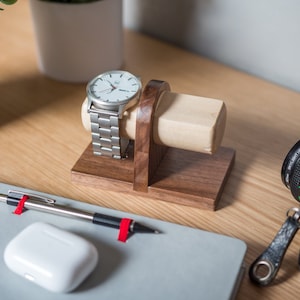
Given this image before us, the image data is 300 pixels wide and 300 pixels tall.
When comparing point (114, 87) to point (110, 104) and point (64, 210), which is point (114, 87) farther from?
point (64, 210)

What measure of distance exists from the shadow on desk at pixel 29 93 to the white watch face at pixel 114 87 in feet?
0.64

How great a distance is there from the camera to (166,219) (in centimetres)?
62

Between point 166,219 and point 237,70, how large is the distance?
1.19 feet

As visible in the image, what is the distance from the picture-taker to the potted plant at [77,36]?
78cm

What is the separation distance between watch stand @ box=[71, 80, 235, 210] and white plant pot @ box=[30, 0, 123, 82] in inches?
7.4

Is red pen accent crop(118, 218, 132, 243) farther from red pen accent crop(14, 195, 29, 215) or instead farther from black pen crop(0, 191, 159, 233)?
red pen accent crop(14, 195, 29, 215)

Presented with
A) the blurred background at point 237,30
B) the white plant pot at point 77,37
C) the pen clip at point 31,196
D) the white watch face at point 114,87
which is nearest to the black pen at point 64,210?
the pen clip at point 31,196

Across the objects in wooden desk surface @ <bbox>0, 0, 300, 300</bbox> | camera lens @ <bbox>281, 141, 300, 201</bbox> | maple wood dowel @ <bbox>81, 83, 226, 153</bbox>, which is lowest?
wooden desk surface @ <bbox>0, 0, 300, 300</bbox>

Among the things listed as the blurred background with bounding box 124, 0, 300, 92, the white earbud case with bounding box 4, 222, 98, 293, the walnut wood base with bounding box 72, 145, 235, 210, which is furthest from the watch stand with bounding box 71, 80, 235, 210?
the blurred background with bounding box 124, 0, 300, 92

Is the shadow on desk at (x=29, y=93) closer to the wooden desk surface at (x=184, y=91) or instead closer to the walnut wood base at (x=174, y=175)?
the wooden desk surface at (x=184, y=91)

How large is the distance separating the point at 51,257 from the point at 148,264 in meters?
0.09

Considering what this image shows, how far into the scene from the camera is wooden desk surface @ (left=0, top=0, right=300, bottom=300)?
621 millimetres

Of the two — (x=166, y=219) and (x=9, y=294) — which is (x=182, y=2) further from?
(x=9, y=294)

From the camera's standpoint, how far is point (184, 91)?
833mm
